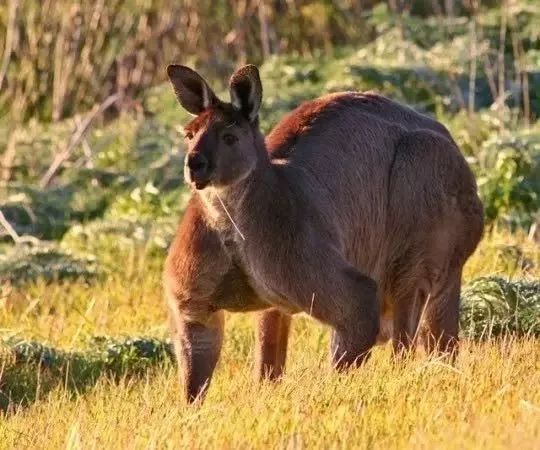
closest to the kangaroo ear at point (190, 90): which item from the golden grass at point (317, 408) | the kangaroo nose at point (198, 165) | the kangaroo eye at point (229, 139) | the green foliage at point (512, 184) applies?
the kangaroo eye at point (229, 139)

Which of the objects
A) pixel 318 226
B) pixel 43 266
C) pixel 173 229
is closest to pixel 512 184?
pixel 173 229

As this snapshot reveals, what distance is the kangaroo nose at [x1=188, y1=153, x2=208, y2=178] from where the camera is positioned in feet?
21.6

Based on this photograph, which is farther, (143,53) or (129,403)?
(143,53)

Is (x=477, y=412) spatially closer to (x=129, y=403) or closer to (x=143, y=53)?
(x=129, y=403)

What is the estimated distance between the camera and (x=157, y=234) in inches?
474

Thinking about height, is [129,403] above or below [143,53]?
below

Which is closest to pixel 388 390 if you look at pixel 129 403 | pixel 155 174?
pixel 129 403

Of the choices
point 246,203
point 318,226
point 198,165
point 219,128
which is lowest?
point 318,226

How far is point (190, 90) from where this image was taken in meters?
7.04

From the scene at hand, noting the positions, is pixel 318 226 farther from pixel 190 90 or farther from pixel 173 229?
pixel 173 229

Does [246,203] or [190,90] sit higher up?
[190,90]

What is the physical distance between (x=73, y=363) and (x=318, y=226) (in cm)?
215

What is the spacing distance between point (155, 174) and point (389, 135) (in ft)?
20.4

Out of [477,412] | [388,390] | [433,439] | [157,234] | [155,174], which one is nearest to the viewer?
[433,439]
